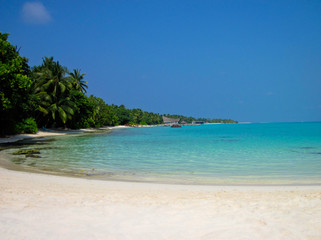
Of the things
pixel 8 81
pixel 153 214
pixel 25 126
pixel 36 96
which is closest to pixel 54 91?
pixel 36 96

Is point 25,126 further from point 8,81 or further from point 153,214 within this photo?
point 153,214

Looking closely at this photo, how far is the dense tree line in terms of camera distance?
25.8m

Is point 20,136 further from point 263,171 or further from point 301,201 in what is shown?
point 301,201

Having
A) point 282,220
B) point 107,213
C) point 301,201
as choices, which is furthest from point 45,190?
point 301,201

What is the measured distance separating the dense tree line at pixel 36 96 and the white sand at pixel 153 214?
21.2 meters

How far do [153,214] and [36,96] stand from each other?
125ft

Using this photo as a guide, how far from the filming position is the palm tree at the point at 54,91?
47.1 meters

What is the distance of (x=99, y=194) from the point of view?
7.01m

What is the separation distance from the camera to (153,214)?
525cm

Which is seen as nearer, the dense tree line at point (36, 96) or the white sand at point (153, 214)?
the white sand at point (153, 214)

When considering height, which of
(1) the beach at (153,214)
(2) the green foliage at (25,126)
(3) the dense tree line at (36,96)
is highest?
(3) the dense tree line at (36,96)

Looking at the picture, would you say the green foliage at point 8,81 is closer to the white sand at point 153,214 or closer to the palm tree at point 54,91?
the palm tree at point 54,91

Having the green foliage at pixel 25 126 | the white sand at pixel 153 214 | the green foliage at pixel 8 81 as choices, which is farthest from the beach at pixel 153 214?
the green foliage at pixel 25 126

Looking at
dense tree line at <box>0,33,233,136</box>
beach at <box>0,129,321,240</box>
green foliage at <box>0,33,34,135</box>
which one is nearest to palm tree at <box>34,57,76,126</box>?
dense tree line at <box>0,33,233,136</box>
